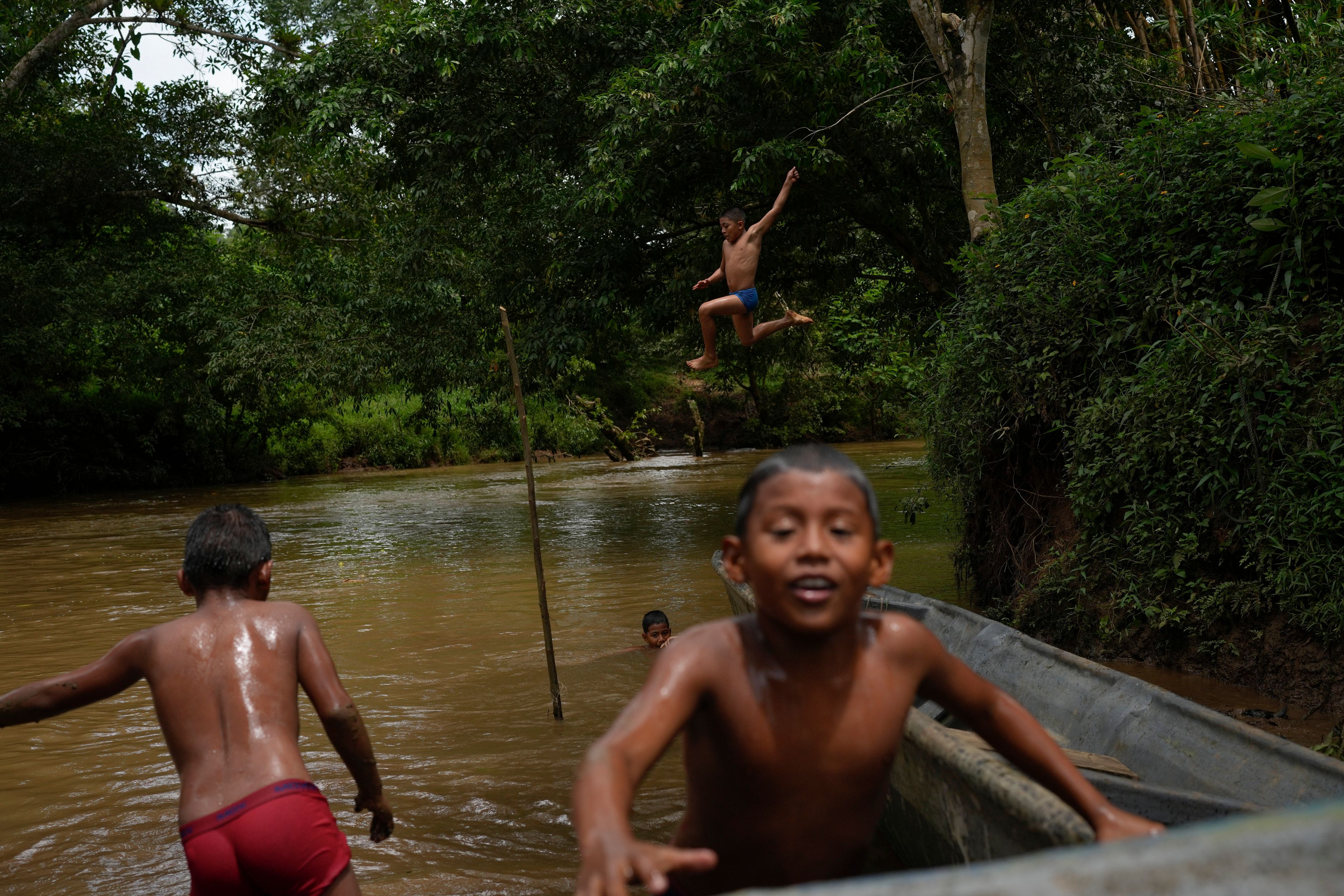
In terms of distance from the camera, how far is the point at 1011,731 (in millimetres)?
2160

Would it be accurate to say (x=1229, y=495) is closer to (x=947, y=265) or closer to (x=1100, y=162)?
(x=1100, y=162)

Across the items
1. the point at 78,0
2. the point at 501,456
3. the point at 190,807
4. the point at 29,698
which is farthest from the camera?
the point at 501,456

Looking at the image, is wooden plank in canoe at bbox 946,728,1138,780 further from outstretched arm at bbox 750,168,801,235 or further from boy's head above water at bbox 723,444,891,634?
outstretched arm at bbox 750,168,801,235

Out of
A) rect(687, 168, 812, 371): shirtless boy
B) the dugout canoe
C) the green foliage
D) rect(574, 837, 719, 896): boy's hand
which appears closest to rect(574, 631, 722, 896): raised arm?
rect(574, 837, 719, 896): boy's hand

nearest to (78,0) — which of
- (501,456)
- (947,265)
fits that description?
(947,265)

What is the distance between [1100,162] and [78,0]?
62.6 ft

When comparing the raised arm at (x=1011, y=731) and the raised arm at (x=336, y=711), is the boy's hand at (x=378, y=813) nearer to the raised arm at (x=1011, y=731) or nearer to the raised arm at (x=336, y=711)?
the raised arm at (x=336, y=711)

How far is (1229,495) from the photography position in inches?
236

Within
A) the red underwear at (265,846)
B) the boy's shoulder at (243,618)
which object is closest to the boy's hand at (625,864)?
the red underwear at (265,846)

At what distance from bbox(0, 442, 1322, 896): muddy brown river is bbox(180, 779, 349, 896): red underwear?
68.7 inches

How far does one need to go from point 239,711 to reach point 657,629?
5.13m

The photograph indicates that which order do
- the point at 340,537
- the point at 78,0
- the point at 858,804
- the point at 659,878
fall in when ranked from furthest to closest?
the point at 78,0 → the point at 340,537 → the point at 858,804 → the point at 659,878

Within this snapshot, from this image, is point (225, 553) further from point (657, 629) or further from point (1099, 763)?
point (657, 629)

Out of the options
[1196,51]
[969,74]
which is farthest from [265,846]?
[1196,51]
